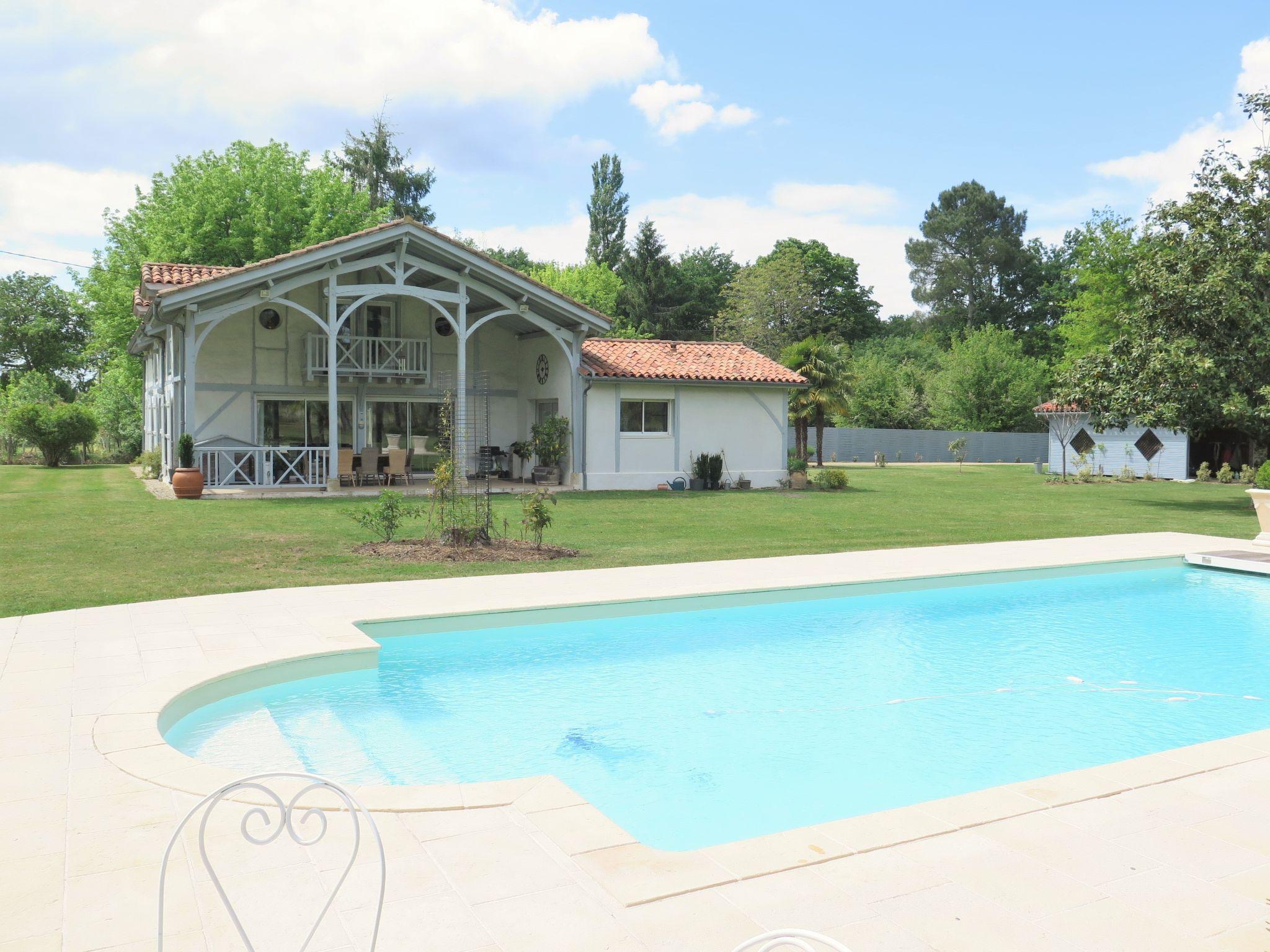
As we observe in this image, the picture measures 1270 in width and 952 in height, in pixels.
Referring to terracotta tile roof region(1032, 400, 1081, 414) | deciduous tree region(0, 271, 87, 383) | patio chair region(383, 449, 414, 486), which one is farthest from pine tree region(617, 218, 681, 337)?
patio chair region(383, 449, 414, 486)

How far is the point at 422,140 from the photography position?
43.3 metres

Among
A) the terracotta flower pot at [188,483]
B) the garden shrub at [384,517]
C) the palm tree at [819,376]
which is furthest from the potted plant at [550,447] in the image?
the palm tree at [819,376]

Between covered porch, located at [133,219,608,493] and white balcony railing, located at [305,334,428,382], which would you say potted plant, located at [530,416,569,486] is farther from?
white balcony railing, located at [305,334,428,382]

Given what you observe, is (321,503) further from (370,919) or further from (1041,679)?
(370,919)

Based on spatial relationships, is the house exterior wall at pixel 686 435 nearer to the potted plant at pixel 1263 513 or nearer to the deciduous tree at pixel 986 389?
the potted plant at pixel 1263 513

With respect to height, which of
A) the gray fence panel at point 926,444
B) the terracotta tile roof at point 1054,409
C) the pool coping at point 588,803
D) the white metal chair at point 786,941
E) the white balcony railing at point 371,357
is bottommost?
the pool coping at point 588,803

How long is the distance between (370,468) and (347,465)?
2.78 ft

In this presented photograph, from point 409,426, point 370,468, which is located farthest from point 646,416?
point 370,468

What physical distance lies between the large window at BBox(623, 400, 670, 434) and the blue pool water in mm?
13432

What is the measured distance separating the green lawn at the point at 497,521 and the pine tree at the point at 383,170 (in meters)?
21.9

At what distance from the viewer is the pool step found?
1177 centimetres

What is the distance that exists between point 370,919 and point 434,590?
6400mm

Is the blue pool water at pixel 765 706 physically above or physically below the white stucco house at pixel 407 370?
below

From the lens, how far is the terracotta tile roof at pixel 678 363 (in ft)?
74.0
